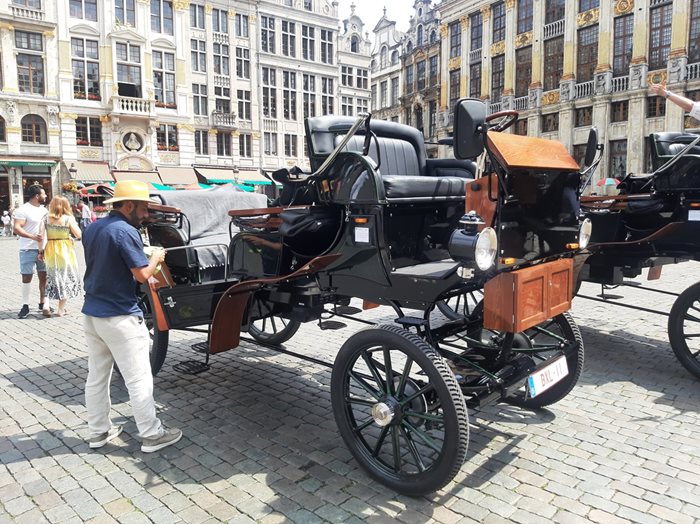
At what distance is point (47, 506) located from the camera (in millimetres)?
3121

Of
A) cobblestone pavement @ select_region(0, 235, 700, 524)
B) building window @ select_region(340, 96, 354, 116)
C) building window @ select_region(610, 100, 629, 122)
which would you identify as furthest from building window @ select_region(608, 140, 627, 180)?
cobblestone pavement @ select_region(0, 235, 700, 524)

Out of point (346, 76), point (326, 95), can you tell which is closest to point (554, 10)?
point (326, 95)

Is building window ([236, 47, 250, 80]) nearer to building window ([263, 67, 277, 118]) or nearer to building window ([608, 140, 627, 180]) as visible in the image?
building window ([263, 67, 277, 118])

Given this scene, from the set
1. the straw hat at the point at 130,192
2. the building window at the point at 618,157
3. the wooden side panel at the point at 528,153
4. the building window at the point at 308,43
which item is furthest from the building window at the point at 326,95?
the wooden side panel at the point at 528,153

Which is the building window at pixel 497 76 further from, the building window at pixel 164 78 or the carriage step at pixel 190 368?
the carriage step at pixel 190 368

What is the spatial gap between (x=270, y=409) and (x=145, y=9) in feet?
128

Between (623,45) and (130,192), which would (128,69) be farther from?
(130,192)

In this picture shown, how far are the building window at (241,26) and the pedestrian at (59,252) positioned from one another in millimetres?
37834

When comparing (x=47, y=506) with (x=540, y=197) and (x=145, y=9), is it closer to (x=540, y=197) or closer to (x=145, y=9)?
(x=540, y=197)

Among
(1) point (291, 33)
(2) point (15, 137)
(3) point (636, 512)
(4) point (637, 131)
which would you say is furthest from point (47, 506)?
(1) point (291, 33)

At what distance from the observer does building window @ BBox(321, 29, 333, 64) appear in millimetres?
47062

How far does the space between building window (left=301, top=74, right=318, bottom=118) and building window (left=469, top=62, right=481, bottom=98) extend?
Result: 13412 millimetres

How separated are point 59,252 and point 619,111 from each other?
97.9 feet

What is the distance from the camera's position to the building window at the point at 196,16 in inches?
1581
